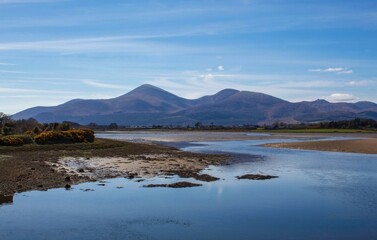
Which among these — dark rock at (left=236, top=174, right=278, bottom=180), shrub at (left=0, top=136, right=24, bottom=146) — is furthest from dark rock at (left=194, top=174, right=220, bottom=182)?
shrub at (left=0, top=136, right=24, bottom=146)

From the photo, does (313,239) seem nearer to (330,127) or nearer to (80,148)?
(80,148)

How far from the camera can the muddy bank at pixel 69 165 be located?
2547cm

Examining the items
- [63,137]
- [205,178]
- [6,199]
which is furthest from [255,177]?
[63,137]

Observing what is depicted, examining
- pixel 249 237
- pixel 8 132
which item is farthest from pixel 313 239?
pixel 8 132

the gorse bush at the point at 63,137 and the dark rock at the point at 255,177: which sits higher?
the gorse bush at the point at 63,137

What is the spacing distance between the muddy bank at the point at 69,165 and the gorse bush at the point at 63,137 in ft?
7.00

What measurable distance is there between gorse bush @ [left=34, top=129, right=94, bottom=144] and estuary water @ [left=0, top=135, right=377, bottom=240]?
2351cm

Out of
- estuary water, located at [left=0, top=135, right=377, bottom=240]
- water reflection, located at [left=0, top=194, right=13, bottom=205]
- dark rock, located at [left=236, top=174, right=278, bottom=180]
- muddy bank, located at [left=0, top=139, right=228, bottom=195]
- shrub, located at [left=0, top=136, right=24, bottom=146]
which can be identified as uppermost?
shrub, located at [left=0, top=136, right=24, bottom=146]

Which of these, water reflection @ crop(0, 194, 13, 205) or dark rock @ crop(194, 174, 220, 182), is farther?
dark rock @ crop(194, 174, 220, 182)

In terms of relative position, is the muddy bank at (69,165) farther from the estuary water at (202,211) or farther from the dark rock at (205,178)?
the dark rock at (205,178)

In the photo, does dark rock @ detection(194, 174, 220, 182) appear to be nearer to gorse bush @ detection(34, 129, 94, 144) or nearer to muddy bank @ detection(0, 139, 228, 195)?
muddy bank @ detection(0, 139, 228, 195)

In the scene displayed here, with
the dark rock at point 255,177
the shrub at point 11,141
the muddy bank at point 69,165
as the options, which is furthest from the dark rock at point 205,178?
the shrub at point 11,141

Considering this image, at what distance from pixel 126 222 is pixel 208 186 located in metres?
9.24

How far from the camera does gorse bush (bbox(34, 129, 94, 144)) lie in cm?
4838
